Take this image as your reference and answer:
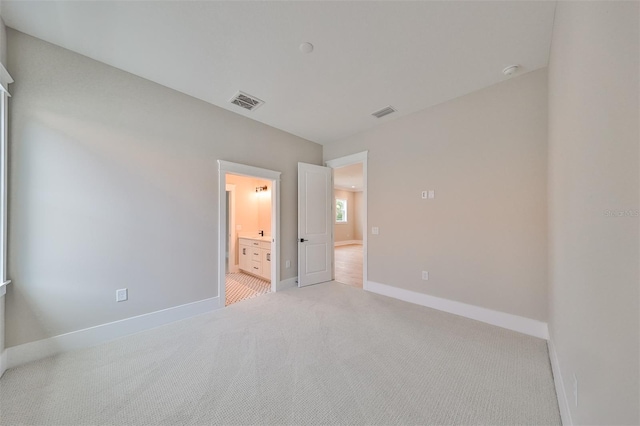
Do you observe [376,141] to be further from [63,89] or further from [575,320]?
[63,89]

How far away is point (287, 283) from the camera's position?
395cm

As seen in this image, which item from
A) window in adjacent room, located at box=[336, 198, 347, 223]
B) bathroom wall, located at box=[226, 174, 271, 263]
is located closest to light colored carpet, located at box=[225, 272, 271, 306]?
bathroom wall, located at box=[226, 174, 271, 263]

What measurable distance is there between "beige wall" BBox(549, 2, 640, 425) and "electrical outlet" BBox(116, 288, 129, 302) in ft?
11.3

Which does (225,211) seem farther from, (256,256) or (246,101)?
(256,256)

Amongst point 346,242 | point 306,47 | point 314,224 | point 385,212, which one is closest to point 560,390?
point 385,212

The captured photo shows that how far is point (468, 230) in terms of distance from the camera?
2.81 meters

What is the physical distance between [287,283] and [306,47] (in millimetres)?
3367

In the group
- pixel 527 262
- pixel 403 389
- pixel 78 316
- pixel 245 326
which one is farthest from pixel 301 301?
pixel 527 262

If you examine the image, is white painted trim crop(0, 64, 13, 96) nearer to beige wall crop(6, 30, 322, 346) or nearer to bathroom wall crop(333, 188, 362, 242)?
beige wall crop(6, 30, 322, 346)

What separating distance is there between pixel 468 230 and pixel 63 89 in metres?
4.53

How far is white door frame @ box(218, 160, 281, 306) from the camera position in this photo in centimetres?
310

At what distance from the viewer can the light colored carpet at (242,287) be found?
139 inches

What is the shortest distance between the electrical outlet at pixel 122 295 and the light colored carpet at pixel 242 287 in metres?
1.17

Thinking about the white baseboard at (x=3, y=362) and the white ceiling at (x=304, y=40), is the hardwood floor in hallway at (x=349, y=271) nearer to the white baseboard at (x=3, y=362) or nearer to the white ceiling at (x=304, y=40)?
the white ceiling at (x=304, y=40)
